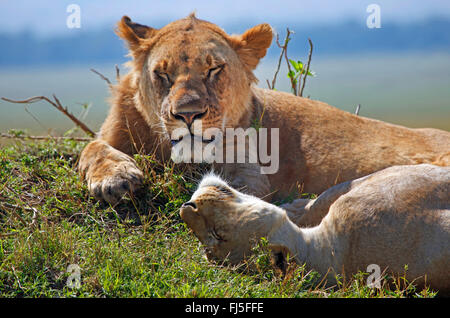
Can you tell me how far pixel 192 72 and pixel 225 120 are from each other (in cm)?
51

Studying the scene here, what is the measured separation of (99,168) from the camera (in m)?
4.58

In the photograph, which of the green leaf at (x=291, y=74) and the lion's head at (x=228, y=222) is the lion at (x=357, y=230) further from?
the green leaf at (x=291, y=74)

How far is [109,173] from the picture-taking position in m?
4.42

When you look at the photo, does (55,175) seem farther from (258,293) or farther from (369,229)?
(369,229)

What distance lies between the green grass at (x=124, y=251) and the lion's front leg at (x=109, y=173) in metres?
0.11

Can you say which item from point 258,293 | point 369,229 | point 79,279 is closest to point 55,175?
point 79,279

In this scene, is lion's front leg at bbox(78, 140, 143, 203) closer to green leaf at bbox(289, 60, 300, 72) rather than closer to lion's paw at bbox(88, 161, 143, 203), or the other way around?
lion's paw at bbox(88, 161, 143, 203)

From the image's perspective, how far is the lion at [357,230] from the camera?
10.9ft

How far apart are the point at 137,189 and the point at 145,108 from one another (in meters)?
0.87

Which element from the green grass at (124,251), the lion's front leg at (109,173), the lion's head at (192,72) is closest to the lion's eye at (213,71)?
the lion's head at (192,72)

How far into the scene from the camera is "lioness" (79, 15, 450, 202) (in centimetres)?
451

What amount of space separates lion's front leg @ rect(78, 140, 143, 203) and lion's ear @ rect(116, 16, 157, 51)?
1.05 m

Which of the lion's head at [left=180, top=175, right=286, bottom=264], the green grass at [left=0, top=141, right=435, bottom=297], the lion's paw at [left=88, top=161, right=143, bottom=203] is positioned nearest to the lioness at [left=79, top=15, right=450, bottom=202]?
the lion's paw at [left=88, top=161, right=143, bottom=203]

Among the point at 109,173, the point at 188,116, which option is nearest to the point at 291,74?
the point at 188,116
